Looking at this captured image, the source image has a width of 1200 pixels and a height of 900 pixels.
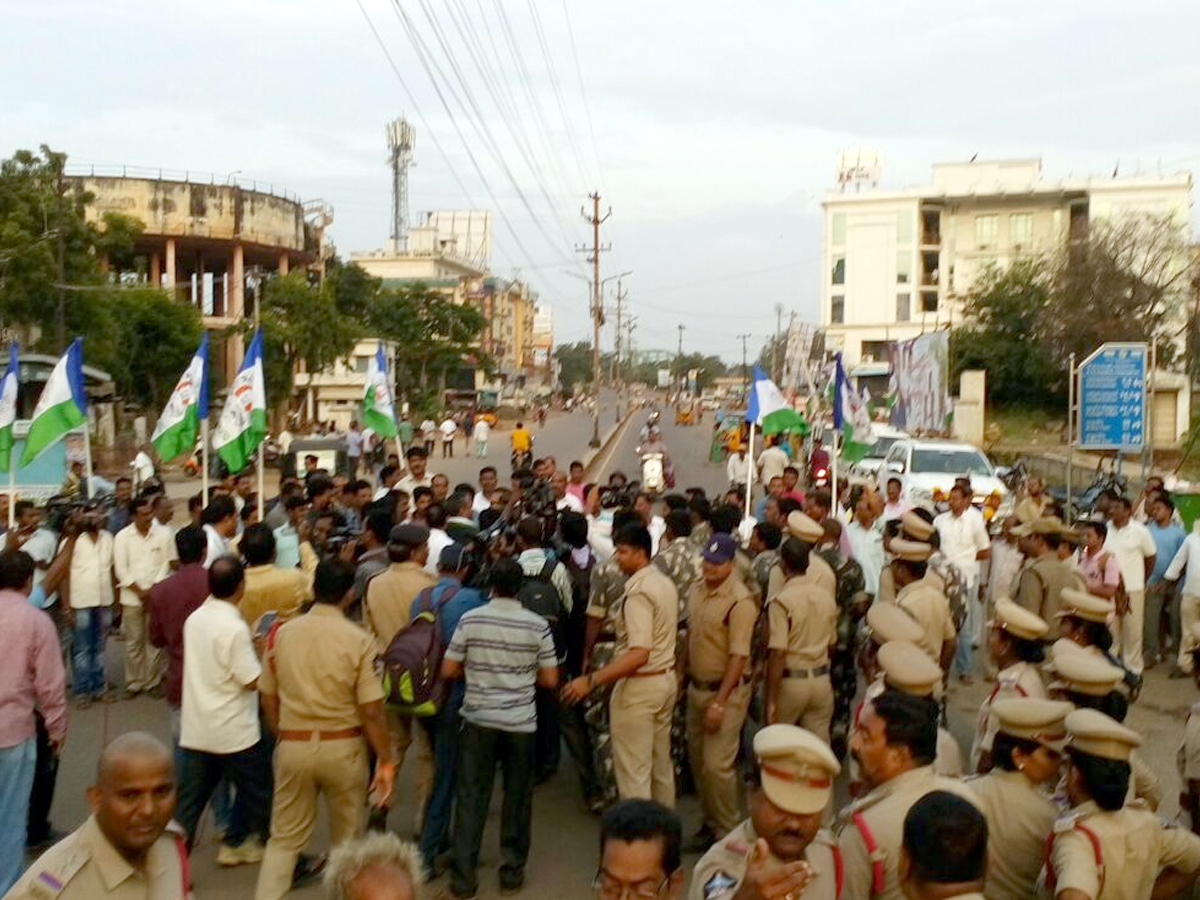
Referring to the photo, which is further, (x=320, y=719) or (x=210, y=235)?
(x=210, y=235)

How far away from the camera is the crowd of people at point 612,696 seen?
3.30m

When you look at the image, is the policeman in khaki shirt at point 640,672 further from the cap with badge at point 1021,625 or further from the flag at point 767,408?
the flag at point 767,408

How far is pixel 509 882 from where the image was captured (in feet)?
21.0

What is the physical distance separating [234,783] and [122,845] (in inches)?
136

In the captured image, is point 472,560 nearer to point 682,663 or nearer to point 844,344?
point 682,663

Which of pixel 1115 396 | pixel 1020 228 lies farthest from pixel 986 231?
pixel 1115 396

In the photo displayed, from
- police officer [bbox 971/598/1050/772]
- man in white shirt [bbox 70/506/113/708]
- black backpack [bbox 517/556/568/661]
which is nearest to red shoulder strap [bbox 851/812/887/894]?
police officer [bbox 971/598/1050/772]

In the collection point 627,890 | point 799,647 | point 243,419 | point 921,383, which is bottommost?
point 799,647

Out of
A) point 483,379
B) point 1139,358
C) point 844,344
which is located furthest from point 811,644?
point 483,379

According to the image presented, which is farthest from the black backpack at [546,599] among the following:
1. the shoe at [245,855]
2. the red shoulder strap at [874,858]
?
the red shoulder strap at [874,858]

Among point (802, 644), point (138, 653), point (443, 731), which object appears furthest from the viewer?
point (138, 653)

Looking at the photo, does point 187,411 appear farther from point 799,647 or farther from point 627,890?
point 627,890

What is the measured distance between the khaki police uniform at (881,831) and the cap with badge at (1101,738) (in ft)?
1.24

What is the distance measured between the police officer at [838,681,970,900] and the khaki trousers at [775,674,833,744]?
2828 mm
